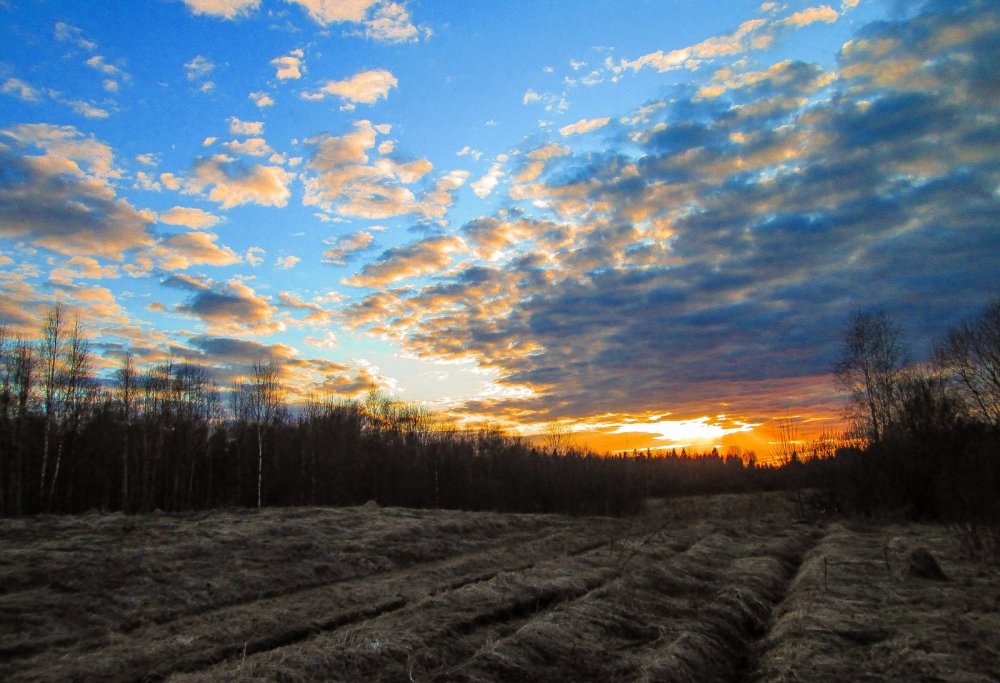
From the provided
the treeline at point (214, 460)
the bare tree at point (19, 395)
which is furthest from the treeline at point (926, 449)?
the bare tree at point (19, 395)

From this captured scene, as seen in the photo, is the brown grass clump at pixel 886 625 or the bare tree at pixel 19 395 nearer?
the brown grass clump at pixel 886 625

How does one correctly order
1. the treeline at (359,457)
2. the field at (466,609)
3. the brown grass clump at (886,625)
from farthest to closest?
the treeline at (359,457)
the field at (466,609)
the brown grass clump at (886,625)

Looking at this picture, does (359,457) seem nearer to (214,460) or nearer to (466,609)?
(214,460)

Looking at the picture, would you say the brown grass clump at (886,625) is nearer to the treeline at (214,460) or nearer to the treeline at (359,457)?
the treeline at (359,457)

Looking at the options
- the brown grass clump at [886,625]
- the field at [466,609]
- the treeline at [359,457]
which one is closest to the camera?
the brown grass clump at [886,625]

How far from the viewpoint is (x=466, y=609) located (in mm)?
10547

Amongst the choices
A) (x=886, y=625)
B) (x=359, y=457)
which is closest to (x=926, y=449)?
(x=886, y=625)

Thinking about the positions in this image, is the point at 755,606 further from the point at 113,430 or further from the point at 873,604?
the point at 113,430

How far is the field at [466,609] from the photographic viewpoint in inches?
306

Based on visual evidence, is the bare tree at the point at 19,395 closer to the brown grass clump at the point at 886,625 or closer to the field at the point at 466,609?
the field at the point at 466,609

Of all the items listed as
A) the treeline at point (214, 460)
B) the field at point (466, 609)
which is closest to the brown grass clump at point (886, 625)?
the field at point (466, 609)

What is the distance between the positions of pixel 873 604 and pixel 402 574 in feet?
37.9

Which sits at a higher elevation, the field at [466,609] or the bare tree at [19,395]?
the bare tree at [19,395]

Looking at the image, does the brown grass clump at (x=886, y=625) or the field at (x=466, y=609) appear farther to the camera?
the field at (x=466, y=609)
